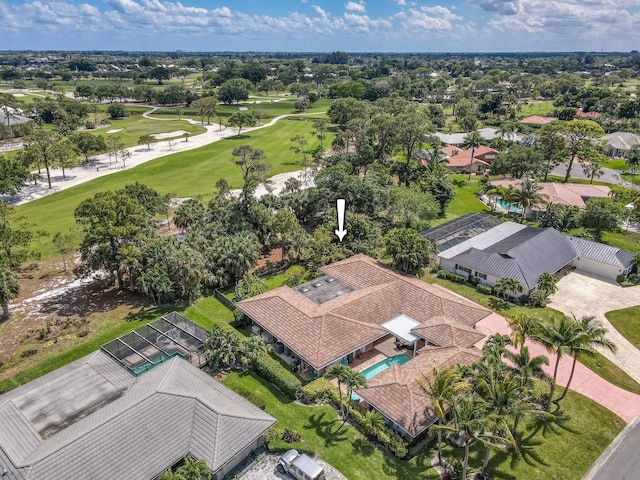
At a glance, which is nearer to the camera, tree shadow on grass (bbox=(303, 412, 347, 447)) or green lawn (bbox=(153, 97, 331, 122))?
tree shadow on grass (bbox=(303, 412, 347, 447))

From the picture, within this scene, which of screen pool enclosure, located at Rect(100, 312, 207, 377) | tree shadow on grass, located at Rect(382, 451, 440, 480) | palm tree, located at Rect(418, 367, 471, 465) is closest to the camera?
palm tree, located at Rect(418, 367, 471, 465)

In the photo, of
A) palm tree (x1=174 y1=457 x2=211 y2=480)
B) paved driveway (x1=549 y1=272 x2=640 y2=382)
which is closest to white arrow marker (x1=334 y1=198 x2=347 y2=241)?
paved driveway (x1=549 y1=272 x2=640 y2=382)

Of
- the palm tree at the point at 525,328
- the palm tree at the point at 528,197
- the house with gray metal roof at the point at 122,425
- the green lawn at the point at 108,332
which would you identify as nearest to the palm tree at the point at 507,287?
the palm tree at the point at 525,328

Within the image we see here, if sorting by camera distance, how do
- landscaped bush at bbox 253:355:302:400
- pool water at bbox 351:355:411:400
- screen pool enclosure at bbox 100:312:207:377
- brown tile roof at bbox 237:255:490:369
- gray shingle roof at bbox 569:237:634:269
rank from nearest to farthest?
landscaped bush at bbox 253:355:302:400 → screen pool enclosure at bbox 100:312:207:377 → brown tile roof at bbox 237:255:490:369 → pool water at bbox 351:355:411:400 → gray shingle roof at bbox 569:237:634:269

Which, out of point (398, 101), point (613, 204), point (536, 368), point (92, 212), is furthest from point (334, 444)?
point (398, 101)

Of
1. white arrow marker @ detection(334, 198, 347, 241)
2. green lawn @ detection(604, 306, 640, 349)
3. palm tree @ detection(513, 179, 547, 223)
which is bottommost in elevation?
green lawn @ detection(604, 306, 640, 349)

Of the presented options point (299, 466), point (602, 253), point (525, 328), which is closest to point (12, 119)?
point (299, 466)

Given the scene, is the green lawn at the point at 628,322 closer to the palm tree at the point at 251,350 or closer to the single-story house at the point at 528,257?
the single-story house at the point at 528,257

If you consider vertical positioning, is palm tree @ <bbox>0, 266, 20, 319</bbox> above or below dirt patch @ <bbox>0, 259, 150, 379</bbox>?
above

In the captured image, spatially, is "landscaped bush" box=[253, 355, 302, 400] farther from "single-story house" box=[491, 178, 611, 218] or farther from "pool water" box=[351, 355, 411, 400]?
"single-story house" box=[491, 178, 611, 218]
